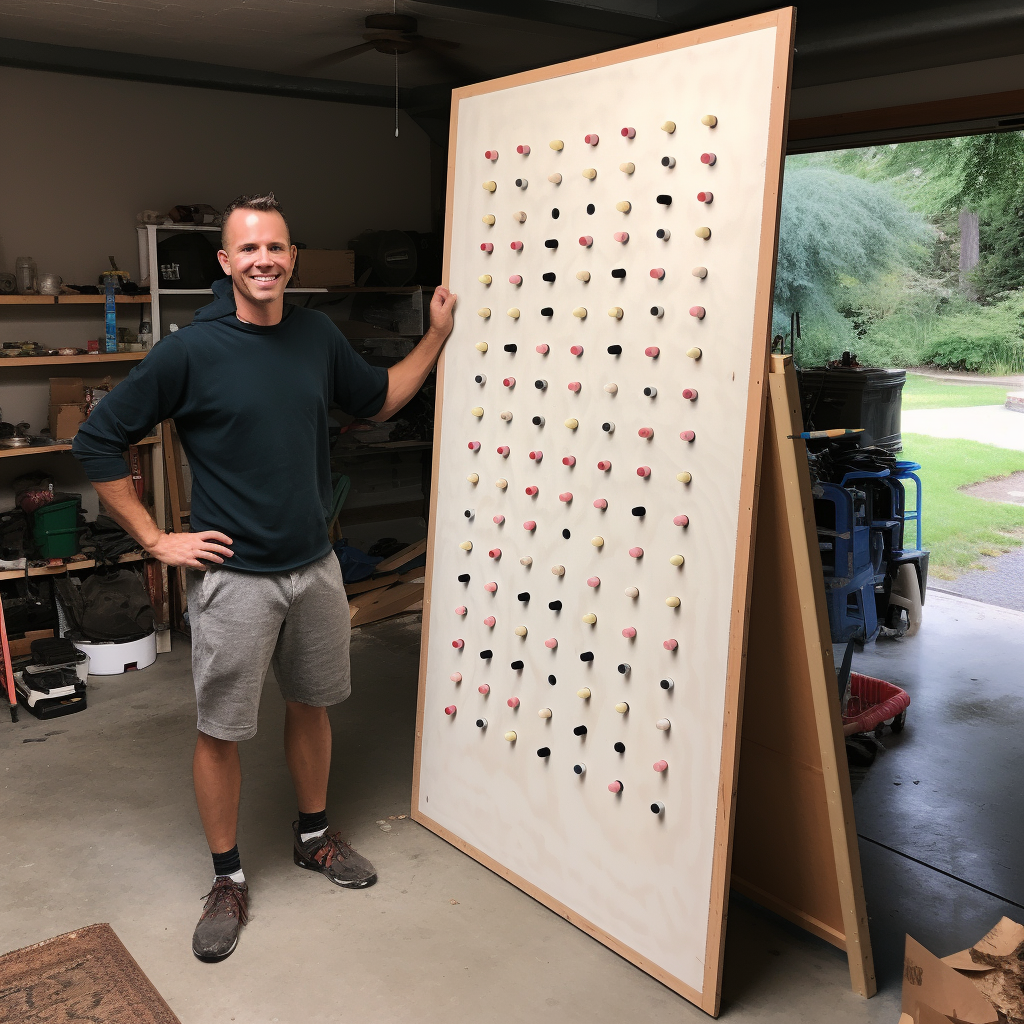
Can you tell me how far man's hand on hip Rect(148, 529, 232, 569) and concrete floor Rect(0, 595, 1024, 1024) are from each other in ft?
Answer: 3.39

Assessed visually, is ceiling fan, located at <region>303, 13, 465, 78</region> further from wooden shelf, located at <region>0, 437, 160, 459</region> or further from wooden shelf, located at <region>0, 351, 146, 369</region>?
wooden shelf, located at <region>0, 437, 160, 459</region>

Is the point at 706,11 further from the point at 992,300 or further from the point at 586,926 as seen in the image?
the point at 586,926

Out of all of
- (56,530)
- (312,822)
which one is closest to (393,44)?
(56,530)

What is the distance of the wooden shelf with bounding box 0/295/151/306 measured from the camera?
4477 millimetres

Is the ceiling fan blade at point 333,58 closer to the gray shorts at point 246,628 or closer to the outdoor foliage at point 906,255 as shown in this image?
the outdoor foliage at point 906,255

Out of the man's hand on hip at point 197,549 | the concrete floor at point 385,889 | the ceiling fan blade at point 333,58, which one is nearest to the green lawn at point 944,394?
the concrete floor at point 385,889

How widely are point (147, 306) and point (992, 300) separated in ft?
15.4

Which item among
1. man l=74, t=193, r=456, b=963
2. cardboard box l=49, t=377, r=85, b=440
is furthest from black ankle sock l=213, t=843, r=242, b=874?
cardboard box l=49, t=377, r=85, b=440

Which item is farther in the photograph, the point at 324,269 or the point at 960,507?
the point at 960,507

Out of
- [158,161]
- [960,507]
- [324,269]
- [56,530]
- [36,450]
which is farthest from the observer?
[960,507]

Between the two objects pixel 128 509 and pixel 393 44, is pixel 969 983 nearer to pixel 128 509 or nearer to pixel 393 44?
pixel 128 509

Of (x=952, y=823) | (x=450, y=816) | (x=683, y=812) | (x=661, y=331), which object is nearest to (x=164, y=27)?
(x=661, y=331)

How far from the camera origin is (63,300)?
462 cm

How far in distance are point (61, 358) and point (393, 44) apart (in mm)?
2112
